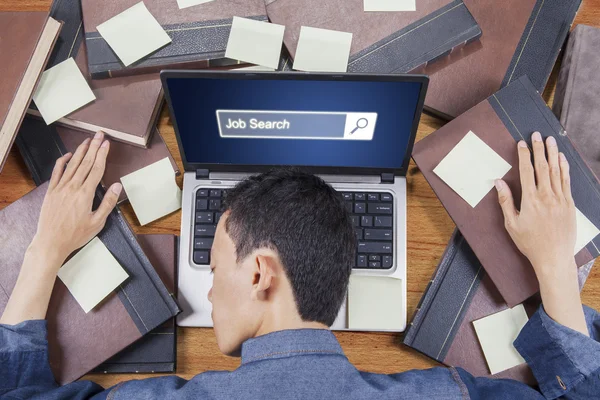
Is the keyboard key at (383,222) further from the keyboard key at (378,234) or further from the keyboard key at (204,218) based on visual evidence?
the keyboard key at (204,218)

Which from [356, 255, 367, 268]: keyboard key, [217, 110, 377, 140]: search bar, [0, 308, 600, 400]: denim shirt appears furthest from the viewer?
[356, 255, 367, 268]: keyboard key

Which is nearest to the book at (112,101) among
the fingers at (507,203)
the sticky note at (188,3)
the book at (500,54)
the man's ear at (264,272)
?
the sticky note at (188,3)

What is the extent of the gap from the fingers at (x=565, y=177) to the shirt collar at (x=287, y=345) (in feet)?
→ 1.44

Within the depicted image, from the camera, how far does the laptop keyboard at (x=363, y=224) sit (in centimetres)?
90

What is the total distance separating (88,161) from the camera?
90cm

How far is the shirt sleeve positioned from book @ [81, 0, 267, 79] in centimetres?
63

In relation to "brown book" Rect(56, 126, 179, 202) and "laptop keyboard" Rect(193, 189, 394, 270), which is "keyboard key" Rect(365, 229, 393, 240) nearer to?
"laptop keyboard" Rect(193, 189, 394, 270)

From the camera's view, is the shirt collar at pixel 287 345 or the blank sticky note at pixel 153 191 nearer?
the shirt collar at pixel 287 345

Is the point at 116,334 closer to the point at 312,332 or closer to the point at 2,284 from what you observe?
the point at 2,284

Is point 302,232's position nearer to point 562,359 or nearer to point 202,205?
point 202,205

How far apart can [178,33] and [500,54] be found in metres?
0.54

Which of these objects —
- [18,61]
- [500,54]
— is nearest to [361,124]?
[500,54]

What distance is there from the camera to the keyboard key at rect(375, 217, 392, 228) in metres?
0.91

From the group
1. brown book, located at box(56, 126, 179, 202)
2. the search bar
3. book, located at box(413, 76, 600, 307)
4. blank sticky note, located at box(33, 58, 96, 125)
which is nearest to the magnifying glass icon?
the search bar
